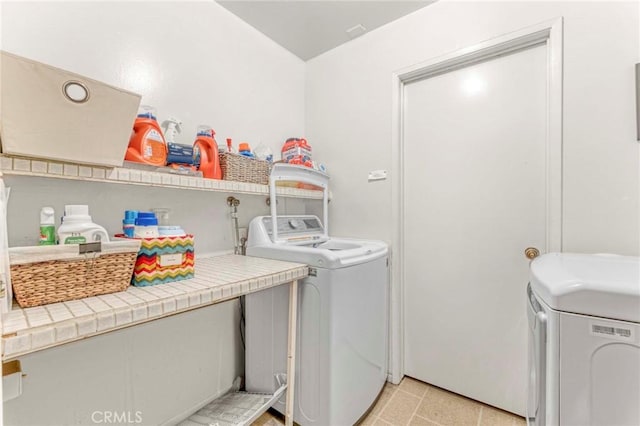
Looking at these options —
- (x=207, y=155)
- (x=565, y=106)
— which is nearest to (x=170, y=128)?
(x=207, y=155)

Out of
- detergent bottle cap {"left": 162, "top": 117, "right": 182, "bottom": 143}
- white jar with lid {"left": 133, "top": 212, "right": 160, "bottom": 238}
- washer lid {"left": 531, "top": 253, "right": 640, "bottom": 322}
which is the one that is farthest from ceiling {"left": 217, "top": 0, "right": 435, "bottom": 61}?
washer lid {"left": 531, "top": 253, "right": 640, "bottom": 322}

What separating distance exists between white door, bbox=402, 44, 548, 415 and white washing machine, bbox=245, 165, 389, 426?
349mm

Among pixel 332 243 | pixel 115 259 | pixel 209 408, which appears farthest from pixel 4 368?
pixel 332 243

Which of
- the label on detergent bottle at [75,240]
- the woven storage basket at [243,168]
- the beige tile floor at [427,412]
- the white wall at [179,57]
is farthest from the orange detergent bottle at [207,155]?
the beige tile floor at [427,412]

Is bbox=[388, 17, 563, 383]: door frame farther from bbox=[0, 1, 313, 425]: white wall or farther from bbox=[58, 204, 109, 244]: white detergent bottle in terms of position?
bbox=[58, 204, 109, 244]: white detergent bottle

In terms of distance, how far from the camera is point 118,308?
2.37 feet

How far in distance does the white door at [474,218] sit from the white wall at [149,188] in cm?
113

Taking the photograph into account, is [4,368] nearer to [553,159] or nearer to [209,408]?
[209,408]

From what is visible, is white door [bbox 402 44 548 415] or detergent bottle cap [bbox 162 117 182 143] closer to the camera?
detergent bottle cap [bbox 162 117 182 143]

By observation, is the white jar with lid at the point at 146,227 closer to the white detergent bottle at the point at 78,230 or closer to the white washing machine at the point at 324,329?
the white detergent bottle at the point at 78,230

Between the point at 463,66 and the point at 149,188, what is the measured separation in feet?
6.28

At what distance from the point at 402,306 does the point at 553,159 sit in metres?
1.20

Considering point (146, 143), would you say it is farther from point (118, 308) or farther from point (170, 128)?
point (118, 308)

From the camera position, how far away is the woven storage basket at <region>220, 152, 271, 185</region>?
1433 mm
